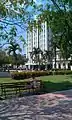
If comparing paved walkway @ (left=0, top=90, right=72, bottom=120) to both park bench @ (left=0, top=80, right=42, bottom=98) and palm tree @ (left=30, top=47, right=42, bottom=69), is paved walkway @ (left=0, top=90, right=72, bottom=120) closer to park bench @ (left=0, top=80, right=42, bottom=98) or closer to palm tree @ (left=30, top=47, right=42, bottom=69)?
park bench @ (left=0, top=80, right=42, bottom=98)

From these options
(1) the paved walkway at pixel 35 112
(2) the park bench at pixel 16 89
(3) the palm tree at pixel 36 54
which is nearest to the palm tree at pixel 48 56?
(3) the palm tree at pixel 36 54

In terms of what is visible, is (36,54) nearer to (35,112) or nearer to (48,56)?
(48,56)

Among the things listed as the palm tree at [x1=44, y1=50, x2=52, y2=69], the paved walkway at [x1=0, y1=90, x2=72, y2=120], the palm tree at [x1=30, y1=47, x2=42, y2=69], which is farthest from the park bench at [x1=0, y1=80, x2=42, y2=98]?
the palm tree at [x1=30, y1=47, x2=42, y2=69]

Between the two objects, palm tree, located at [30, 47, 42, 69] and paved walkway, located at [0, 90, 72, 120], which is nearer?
paved walkway, located at [0, 90, 72, 120]

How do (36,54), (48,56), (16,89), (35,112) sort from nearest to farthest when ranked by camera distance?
(35,112) → (16,89) → (48,56) → (36,54)

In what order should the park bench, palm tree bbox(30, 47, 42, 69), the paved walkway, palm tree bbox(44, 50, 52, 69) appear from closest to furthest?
1. the paved walkway
2. the park bench
3. palm tree bbox(44, 50, 52, 69)
4. palm tree bbox(30, 47, 42, 69)

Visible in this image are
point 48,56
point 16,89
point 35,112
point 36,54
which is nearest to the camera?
point 35,112

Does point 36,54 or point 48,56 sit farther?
point 36,54

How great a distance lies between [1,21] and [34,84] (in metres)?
10.6

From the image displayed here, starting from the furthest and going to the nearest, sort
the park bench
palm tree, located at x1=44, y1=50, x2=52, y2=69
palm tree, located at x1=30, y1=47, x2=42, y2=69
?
palm tree, located at x1=30, y1=47, x2=42, y2=69 → palm tree, located at x1=44, y1=50, x2=52, y2=69 → the park bench

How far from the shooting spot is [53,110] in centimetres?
1421

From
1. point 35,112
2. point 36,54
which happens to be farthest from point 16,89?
point 36,54

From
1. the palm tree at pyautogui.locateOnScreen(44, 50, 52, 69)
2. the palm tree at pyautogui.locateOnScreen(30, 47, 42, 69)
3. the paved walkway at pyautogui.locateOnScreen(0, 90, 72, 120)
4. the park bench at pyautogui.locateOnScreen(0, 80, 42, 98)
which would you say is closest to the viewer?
the paved walkway at pyautogui.locateOnScreen(0, 90, 72, 120)

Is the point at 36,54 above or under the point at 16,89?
above
